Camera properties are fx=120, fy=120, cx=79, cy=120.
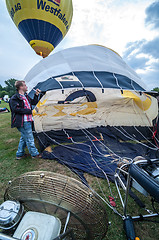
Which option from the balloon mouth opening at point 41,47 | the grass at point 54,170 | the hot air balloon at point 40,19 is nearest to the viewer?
the grass at point 54,170

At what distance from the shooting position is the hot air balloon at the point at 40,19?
3.76m

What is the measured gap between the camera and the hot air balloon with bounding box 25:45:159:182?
2199 millimetres

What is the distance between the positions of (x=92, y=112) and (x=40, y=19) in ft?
11.6

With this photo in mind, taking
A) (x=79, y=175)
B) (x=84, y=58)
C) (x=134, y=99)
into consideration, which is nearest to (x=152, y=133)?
(x=134, y=99)

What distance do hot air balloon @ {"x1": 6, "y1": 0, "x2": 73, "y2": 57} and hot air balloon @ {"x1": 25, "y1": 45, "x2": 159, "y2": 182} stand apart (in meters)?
2.25

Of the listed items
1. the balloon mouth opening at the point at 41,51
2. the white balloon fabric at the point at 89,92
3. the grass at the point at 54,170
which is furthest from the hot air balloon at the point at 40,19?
the grass at the point at 54,170

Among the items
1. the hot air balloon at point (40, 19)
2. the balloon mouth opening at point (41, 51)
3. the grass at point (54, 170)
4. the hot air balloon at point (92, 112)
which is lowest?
the grass at point (54, 170)

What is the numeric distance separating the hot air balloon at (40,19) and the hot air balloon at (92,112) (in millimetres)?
2251

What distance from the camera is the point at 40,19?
3.96m

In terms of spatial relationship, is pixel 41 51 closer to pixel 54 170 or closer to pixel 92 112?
pixel 92 112

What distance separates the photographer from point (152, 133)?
296cm

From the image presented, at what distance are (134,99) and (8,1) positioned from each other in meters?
5.27

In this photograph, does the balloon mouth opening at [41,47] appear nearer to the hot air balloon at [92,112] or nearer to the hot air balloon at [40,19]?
the hot air balloon at [40,19]

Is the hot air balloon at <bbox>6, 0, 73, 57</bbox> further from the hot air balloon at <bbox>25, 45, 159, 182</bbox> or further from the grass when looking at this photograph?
the grass
